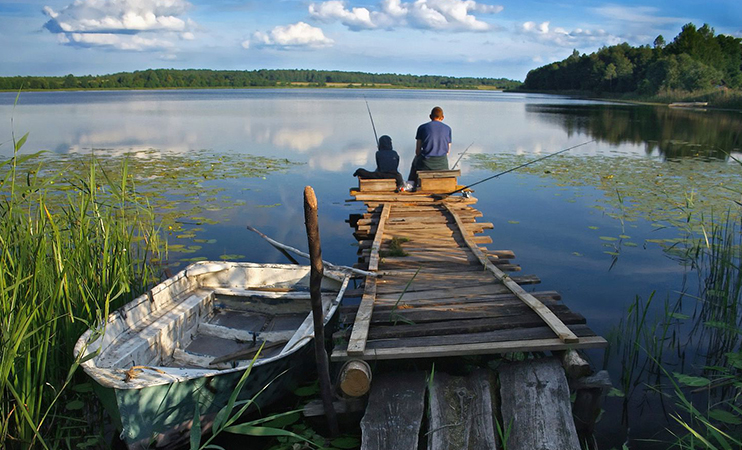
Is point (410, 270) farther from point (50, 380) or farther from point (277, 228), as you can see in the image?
point (277, 228)

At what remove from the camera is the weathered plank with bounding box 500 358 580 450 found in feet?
9.76

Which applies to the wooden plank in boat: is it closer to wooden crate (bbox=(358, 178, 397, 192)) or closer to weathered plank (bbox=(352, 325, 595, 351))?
weathered plank (bbox=(352, 325, 595, 351))

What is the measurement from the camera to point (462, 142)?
20.7m

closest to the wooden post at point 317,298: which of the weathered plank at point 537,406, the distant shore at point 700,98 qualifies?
the weathered plank at point 537,406

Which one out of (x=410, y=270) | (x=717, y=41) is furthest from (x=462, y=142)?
(x=717, y=41)

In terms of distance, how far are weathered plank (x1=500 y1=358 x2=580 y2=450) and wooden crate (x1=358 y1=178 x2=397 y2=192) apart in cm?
613

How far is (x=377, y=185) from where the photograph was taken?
952 centimetres

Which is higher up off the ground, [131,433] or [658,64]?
[658,64]

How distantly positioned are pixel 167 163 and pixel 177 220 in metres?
5.91

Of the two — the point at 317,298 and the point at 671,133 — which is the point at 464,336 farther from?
the point at 671,133

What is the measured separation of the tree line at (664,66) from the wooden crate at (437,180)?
144ft

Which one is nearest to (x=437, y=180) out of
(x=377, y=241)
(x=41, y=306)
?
(x=377, y=241)

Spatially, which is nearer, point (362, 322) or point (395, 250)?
point (362, 322)

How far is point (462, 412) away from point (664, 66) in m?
56.5
